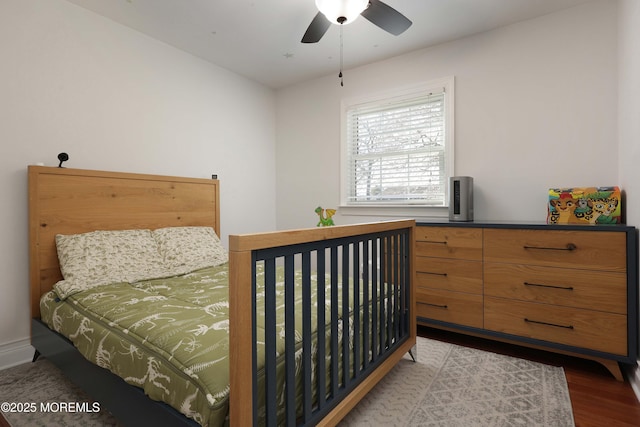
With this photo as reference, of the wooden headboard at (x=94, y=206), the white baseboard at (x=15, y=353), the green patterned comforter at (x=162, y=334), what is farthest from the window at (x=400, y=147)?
the white baseboard at (x=15, y=353)

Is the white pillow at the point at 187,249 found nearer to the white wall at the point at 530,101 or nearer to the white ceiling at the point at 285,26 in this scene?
the white ceiling at the point at 285,26

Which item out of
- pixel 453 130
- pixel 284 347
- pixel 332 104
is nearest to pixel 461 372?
pixel 284 347

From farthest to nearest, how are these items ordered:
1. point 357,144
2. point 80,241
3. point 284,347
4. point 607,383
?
1. point 357,144
2. point 80,241
3. point 607,383
4. point 284,347

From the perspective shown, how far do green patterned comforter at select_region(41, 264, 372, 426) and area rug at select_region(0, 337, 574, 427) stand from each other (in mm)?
328

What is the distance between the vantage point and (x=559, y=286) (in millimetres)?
1907

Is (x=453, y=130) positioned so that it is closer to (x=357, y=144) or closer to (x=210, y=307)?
(x=357, y=144)

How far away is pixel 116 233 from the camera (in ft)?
7.36

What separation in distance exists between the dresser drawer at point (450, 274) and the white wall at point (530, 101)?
2.02 ft

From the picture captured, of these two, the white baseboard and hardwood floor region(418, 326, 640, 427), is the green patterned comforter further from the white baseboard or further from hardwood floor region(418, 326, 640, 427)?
hardwood floor region(418, 326, 640, 427)

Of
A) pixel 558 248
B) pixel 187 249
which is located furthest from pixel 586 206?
pixel 187 249

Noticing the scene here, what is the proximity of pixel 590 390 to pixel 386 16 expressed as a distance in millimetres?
2318

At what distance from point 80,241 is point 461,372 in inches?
97.2

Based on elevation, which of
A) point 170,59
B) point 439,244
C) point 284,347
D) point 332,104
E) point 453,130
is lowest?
point 284,347

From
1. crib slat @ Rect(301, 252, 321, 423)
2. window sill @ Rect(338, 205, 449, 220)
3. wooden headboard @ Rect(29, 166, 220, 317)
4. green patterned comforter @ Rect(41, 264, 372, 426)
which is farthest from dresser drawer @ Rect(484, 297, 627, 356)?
wooden headboard @ Rect(29, 166, 220, 317)
